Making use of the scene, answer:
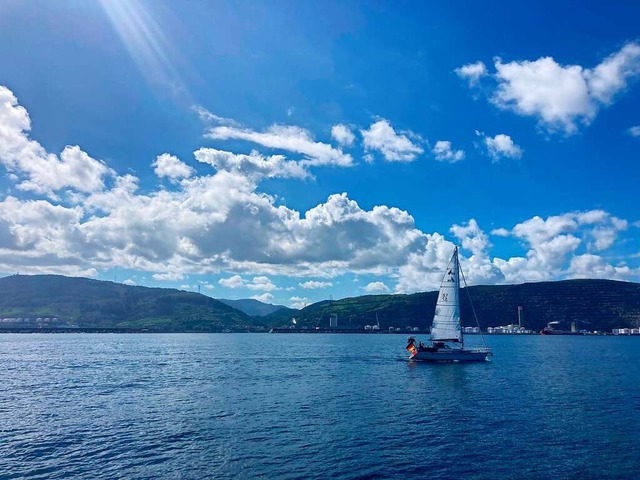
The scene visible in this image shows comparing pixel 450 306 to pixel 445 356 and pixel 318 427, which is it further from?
pixel 318 427

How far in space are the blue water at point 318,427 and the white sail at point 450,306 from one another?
28951mm

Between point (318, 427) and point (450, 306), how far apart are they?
79771 mm

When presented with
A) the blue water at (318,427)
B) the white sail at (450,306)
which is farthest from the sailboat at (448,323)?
the blue water at (318,427)

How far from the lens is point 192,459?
4006cm

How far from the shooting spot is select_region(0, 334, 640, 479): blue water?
38.5 m

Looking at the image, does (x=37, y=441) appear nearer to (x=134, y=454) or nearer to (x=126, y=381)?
(x=134, y=454)

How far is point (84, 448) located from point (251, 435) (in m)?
15.1

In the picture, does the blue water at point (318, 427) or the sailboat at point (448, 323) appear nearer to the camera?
the blue water at point (318, 427)

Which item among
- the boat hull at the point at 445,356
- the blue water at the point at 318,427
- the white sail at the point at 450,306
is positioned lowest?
the blue water at the point at 318,427

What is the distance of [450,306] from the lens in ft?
408

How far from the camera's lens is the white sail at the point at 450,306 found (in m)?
124

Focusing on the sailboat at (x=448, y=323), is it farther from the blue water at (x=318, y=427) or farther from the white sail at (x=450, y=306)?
the blue water at (x=318, y=427)

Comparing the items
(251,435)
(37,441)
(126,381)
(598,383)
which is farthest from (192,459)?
(598,383)

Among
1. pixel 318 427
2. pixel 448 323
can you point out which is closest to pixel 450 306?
pixel 448 323
